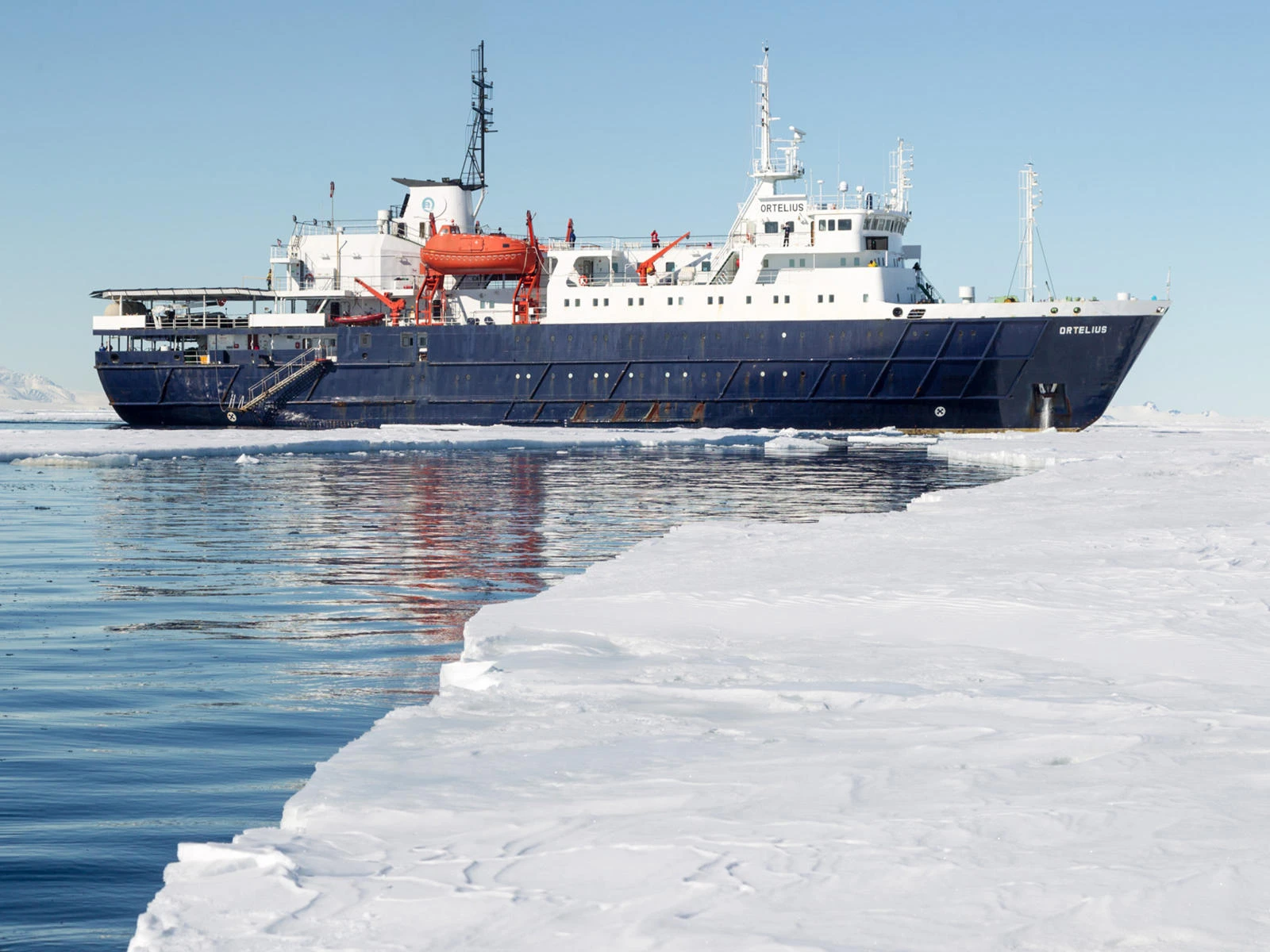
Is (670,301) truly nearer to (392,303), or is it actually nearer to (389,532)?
(392,303)

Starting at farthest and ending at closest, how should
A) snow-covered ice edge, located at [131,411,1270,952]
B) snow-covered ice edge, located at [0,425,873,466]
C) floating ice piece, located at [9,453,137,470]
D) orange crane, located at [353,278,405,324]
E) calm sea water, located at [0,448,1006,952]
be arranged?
orange crane, located at [353,278,405,324] < snow-covered ice edge, located at [0,425,873,466] < floating ice piece, located at [9,453,137,470] < calm sea water, located at [0,448,1006,952] < snow-covered ice edge, located at [131,411,1270,952]

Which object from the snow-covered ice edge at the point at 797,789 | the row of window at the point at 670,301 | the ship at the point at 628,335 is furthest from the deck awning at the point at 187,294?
the snow-covered ice edge at the point at 797,789

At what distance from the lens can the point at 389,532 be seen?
15383 mm

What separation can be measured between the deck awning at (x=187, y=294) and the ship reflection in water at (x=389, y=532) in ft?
56.4

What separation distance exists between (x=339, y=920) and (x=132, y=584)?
27.8 feet

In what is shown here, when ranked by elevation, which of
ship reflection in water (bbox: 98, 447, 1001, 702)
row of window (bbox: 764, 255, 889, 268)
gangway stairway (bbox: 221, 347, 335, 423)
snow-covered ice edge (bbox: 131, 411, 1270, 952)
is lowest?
ship reflection in water (bbox: 98, 447, 1001, 702)

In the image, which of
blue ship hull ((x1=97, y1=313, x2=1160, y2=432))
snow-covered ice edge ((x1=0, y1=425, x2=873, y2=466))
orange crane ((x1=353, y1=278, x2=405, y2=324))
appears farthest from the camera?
orange crane ((x1=353, y1=278, x2=405, y2=324))

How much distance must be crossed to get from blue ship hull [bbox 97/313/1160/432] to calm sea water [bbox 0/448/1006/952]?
15.4m

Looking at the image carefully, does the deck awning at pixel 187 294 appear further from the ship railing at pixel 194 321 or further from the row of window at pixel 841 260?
the row of window at pixel 841 260

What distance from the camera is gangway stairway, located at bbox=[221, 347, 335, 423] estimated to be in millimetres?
44625

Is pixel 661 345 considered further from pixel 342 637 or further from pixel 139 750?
pixel 139 750

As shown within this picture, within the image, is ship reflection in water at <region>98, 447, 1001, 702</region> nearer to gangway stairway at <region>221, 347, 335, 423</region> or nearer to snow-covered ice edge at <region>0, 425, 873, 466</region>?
snow-covered ice edge at <region>0, 425, 873, 466</region>

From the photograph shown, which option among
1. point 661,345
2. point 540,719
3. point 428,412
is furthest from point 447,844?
point 428,412

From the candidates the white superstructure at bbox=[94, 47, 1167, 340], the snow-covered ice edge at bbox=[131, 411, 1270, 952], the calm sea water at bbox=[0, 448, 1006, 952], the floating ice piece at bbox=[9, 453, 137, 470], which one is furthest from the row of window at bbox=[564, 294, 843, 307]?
the snow-covered ice edge at bbox=[131, 411, 1270, 952]
